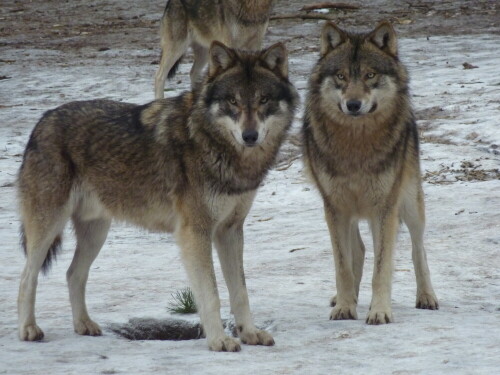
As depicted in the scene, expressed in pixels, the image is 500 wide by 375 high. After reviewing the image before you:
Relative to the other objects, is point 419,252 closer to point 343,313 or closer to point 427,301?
point 427,301

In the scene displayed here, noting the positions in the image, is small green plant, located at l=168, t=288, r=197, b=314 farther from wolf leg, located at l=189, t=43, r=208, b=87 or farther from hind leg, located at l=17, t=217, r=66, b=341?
wolf leg, located at l=189, t=43, r=208, b=87

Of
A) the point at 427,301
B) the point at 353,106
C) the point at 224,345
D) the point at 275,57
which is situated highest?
the point at 275,57

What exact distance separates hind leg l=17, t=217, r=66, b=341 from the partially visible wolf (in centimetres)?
180

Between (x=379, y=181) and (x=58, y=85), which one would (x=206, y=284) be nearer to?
Result: (x=379, y=181)

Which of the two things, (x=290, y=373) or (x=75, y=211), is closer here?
(x=290, y=373)

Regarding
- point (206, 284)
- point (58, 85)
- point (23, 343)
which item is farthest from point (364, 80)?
point (58, 85)

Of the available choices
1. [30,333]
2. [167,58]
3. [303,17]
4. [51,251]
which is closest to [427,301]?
[51,251]

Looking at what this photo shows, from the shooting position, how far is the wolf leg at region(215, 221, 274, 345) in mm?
5582

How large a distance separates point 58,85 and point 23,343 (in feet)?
31.1

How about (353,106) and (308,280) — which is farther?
(308,280)

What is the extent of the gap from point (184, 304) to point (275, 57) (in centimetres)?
173

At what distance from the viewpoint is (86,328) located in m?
5.84

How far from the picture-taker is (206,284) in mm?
5410

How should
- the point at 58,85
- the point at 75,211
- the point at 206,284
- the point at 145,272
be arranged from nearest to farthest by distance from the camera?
1. the point at 206,284
2. the point at 75,211
3. the point at 145,272
4. the point at 58,85
